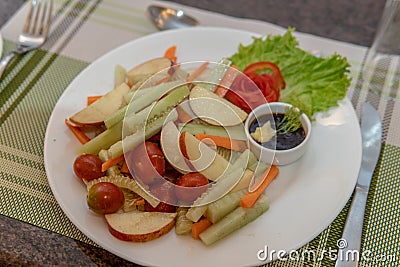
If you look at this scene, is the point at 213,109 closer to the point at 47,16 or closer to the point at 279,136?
the point at 279,136

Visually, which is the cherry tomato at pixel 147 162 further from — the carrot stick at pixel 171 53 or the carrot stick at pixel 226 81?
the carrot stick at pixel 171 53

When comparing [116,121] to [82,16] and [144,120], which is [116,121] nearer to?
[144,120]

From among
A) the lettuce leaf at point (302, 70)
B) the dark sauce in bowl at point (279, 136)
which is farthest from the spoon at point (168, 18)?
the dark sauce in bowl at point (279, 136)

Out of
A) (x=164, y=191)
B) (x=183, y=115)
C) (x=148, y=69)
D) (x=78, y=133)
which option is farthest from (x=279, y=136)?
(x=78, y=133)

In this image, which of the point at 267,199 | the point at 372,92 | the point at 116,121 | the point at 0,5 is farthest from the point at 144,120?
the point at 0,5

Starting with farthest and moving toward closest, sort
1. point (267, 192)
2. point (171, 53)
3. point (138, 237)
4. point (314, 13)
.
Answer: point (314, 13) < point (171, 53) < point (267, 192) < point (138, 237)

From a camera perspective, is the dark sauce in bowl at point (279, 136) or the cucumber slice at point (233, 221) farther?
the dark sauce in bowl at point (279, 136)

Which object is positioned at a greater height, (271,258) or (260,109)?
(260,109)
